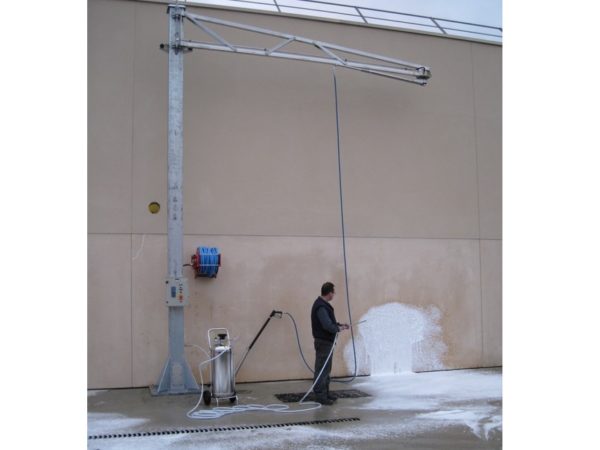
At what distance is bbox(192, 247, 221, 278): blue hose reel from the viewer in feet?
28.8

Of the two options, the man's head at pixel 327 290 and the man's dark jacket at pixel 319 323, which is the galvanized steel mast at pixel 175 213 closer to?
the man's dark jacket at pixel 319 323

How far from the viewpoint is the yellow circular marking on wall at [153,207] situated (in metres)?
8.95

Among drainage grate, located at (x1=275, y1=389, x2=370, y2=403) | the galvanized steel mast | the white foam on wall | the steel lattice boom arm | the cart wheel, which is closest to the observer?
the cart wheel

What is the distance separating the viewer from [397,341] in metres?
10.1

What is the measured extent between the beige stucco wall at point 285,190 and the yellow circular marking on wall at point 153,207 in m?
0.07

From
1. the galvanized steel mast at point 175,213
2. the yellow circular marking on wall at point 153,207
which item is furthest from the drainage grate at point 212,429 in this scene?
the yellow circular marking on wall at point 153,207

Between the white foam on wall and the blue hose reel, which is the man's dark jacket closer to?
the blue hose reel

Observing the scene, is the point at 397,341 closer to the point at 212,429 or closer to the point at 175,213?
the point at 175,213

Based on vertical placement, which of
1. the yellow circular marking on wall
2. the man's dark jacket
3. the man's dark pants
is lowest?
the man's dark pants

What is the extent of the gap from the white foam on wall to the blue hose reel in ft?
8.10

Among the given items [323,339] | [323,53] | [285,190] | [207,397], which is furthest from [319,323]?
[323,53]

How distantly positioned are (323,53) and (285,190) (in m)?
2.28

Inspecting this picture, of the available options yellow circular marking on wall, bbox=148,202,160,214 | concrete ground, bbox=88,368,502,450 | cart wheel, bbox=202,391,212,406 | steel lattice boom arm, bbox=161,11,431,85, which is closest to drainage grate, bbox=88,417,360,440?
concrete ground, bbox=88,368,502,450

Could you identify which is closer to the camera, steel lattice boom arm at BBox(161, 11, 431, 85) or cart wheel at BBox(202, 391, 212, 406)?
cart wheel at BBox(202, 391, 212, 406)
